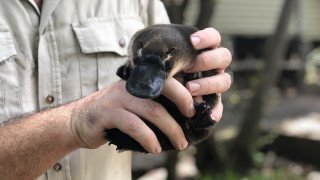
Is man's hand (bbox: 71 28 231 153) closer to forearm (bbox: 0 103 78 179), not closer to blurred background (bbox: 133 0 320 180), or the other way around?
forearm (bbox: 0 103 78 179)

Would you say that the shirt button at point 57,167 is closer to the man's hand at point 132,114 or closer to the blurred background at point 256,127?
the man's hand at point 132,114

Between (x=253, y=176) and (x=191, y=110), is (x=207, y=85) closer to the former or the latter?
(x=191, y=110)

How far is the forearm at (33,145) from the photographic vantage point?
1.56 meters

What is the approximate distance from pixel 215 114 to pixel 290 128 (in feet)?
16.1

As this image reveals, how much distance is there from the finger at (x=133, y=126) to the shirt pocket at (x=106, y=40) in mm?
515

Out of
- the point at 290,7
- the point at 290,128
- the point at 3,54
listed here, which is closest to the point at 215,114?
the point at 3,54

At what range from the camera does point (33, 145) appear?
62.2 inches

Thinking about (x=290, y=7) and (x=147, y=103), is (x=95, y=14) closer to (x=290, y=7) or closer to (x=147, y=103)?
(x=147, y=103)

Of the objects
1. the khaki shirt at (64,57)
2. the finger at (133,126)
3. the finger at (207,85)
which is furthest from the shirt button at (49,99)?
the finger at (207,85)

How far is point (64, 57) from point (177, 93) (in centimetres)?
61

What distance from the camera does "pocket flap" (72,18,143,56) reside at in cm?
186

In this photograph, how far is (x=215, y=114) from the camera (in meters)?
1.62

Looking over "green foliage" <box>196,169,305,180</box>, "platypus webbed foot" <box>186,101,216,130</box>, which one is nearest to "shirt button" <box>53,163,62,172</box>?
"platypus webbed foot" <box>186,101,216,130</box>

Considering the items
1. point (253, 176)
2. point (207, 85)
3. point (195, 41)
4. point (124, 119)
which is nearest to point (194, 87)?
point (207, 85)
